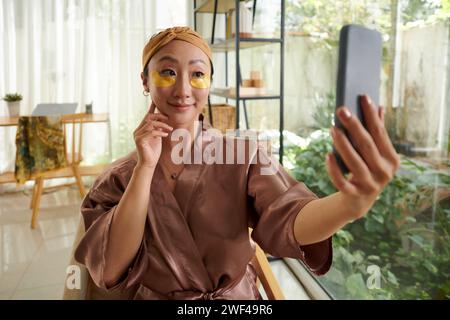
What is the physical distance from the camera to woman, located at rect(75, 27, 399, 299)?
59 centimetres

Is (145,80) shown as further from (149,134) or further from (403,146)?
(403,146)

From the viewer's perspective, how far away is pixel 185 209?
689 millimetres

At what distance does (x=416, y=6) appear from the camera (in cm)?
104

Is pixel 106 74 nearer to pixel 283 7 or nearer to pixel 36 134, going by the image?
pixel 36 134

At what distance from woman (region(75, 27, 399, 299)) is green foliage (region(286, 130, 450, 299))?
1.07 feet

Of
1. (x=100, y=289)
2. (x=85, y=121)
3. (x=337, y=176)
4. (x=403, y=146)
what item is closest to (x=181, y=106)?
(x=337, y=176)

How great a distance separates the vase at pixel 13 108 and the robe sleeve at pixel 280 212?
298 cm

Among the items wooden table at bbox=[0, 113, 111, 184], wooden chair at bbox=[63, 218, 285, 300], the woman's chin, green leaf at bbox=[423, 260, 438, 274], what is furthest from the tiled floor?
the woman's chin

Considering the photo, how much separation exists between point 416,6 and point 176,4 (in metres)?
1.47

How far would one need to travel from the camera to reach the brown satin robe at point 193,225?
0.67m

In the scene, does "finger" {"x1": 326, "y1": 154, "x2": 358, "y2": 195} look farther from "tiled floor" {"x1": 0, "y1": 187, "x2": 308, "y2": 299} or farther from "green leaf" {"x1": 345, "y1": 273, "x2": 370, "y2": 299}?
"tiled floor" {"x1": 0, "y1": 187, "x2": 308, "y2": 299}

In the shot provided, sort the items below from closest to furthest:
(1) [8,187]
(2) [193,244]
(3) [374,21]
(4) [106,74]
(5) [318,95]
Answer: (2) [193,244], (3) [374,21], (5) [318,95], (4) [106,74], (1) [8,187]

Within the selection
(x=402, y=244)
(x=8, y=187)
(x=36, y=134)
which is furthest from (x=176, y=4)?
(x=8, y=187)

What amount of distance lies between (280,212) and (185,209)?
0.17 meters
